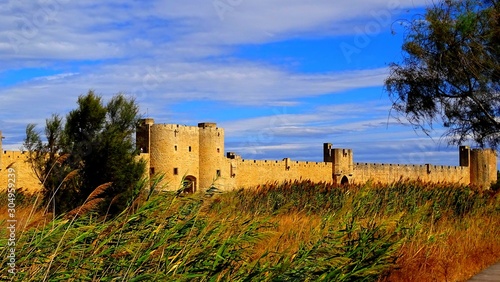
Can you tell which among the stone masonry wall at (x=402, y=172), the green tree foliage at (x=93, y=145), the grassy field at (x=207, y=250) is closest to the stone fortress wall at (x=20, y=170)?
the green tree foliage at (x=93, y=145)

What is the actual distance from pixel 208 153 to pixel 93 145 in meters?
15.8

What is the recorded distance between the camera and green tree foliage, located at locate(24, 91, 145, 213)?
2252cm

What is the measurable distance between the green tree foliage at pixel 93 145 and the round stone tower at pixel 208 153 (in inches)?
524

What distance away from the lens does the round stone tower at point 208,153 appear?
125ft

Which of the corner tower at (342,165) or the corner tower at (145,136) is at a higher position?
the corner tower at (145,136)

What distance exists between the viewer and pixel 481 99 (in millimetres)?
13789

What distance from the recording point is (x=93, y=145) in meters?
22.8

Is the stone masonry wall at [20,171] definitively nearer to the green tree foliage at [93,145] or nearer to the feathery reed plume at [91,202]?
the green tree foliage at [93,145]

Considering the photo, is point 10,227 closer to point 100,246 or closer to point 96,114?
point 100,246

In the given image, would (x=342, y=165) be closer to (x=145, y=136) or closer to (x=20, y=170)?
(x=145, y=136)

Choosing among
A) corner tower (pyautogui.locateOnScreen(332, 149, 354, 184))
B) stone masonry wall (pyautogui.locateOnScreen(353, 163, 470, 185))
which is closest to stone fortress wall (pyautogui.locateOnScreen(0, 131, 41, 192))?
corner tower (pyautogui.locateOnScreen(332, 149, 354, 184))

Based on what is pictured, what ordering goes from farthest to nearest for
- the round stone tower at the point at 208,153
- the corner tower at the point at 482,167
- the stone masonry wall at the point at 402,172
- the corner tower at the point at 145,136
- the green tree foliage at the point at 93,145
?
the corner tower at the point at 482,167 < the stone masonry wall at the point at 402,172 < the round stone tower at the point at 208,153 < the corner tower at the point at 145,136 < the green tree foliage at the point at 93,145

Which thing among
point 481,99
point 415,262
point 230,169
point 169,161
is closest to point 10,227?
point 415,262

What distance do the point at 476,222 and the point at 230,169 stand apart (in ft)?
98.4
